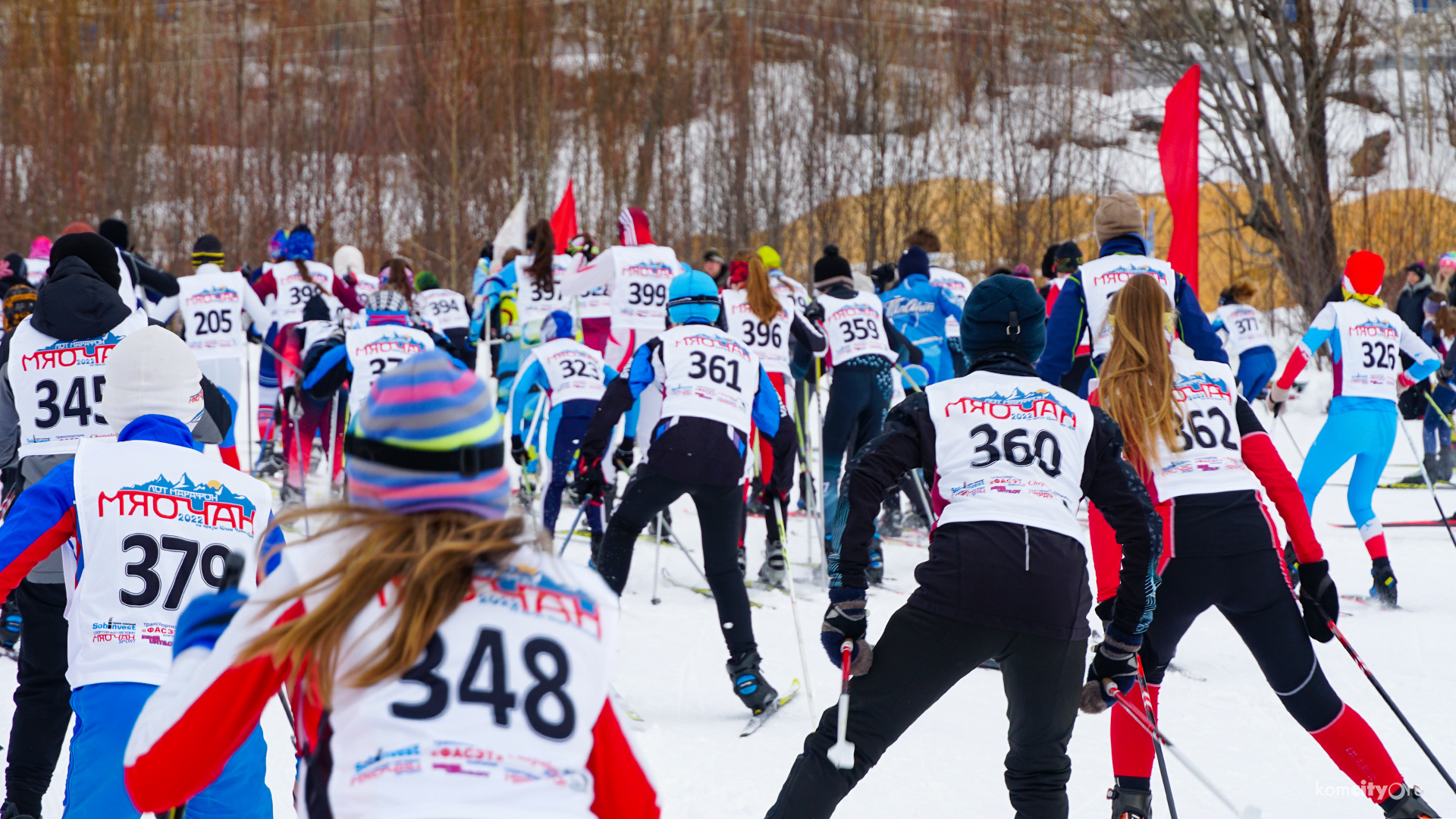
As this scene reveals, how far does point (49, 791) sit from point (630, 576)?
401cm

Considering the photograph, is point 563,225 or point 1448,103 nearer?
point 563,225

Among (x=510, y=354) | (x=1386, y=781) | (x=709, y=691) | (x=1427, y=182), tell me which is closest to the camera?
(x=1386, y=781)

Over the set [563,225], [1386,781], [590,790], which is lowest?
[1386,781]

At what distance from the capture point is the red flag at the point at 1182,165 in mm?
8898

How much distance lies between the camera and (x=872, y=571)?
7.57m

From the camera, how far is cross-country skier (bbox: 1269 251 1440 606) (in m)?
7.09

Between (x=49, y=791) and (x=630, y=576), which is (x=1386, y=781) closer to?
(x=49, y=791)

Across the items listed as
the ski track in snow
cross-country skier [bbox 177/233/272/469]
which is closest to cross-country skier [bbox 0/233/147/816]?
the ski track in snow

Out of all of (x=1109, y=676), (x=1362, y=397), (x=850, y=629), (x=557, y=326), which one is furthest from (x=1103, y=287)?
Result: (x=557, y=326)

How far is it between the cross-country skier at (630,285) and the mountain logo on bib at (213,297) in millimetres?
2521

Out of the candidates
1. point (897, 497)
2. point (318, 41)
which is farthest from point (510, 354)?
point (318, 41)

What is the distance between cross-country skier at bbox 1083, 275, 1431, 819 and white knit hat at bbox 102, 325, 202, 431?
8.58 feet

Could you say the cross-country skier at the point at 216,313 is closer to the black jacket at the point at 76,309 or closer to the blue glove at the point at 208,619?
the black jacket at the point at 76,309

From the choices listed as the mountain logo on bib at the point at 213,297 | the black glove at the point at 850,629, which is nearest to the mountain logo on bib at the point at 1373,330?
the black glove at the point at 850,629
